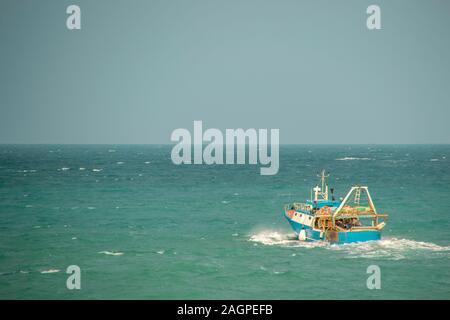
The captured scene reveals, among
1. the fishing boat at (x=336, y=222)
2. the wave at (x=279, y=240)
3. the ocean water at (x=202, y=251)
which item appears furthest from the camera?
the wave at (x=279, y=240)

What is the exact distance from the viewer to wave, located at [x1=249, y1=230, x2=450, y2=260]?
4900 centimetres

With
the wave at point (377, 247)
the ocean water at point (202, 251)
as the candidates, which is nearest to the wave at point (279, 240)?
the wave at point (377, 247)

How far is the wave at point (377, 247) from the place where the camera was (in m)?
49.0

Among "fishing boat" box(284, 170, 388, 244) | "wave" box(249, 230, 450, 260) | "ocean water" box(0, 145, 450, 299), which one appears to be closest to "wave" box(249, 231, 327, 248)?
"wave" box(249, 230, 450, 260)

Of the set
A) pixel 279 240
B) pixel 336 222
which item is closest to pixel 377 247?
pixel 336 222

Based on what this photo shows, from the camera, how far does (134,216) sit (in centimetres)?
7469

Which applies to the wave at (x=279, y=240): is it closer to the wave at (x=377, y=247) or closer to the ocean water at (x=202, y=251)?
the wave at (x=377, y=247)

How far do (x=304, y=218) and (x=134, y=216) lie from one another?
29.9 meters

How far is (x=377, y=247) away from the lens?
5153 centimetres

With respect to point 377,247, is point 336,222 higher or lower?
higher

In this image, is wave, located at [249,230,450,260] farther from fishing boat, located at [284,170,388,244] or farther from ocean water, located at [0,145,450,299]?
fishing boat, located at [284,170,388,244]

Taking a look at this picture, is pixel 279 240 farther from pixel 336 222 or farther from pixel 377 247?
pixel 377 247
